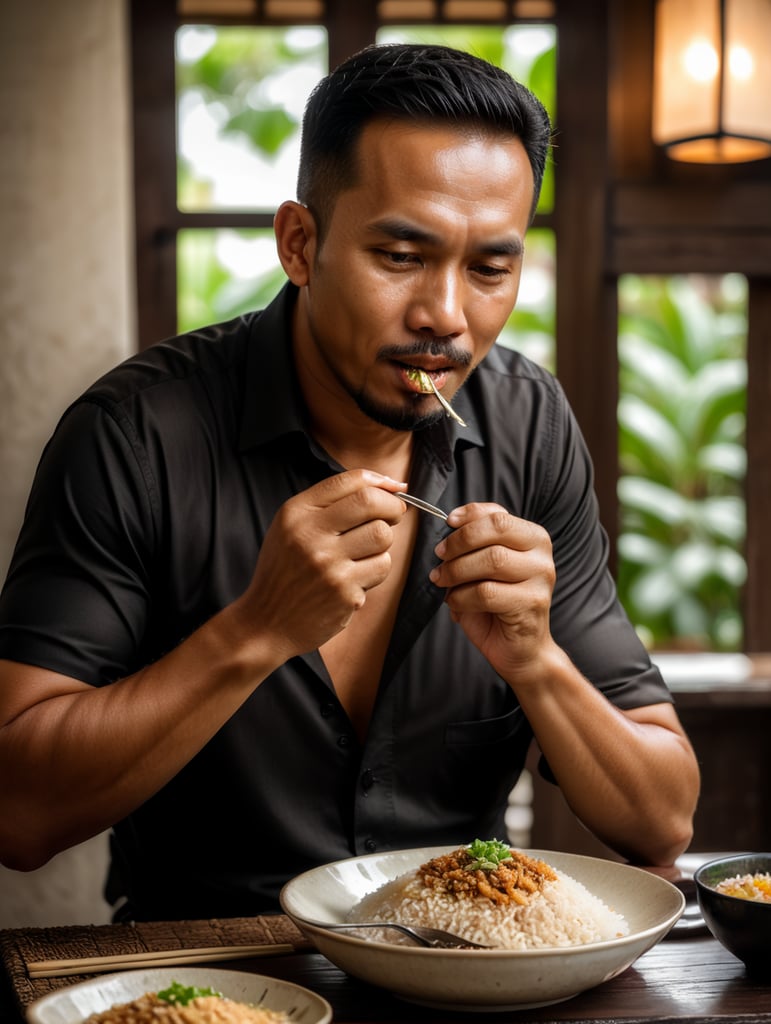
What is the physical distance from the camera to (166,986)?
1.22m

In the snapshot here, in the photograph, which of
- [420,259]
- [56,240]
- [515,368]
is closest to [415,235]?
[420,259]

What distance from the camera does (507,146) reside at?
5.81 feet

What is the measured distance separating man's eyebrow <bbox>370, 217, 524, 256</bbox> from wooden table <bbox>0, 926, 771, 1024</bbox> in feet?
2.88

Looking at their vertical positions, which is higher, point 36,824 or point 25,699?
point 25,699

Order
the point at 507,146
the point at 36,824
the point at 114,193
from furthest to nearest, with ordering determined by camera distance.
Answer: the point at 114,193
the point at 507,146
the point at 36,824

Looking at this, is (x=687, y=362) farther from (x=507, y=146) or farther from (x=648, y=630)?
(x=507, y=146)

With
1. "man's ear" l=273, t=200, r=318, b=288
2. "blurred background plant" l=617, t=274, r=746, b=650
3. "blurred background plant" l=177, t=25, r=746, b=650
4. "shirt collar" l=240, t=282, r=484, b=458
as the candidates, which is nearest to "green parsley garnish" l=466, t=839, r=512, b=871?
"shirt collar" l=240, t=282, r=484, b=458

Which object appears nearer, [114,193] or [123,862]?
[123,862]

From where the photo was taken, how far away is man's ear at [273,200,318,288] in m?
1.86

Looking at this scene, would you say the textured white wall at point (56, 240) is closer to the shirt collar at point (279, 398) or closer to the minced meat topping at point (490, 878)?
the shirt collar at point (279, 398)

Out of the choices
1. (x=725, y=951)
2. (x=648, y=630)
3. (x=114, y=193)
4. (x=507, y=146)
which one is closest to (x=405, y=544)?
(x=507, y=146)

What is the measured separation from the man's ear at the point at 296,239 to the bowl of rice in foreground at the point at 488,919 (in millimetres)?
833

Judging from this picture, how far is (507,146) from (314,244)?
0.30m

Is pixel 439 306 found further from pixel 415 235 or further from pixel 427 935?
pixel 427 935
